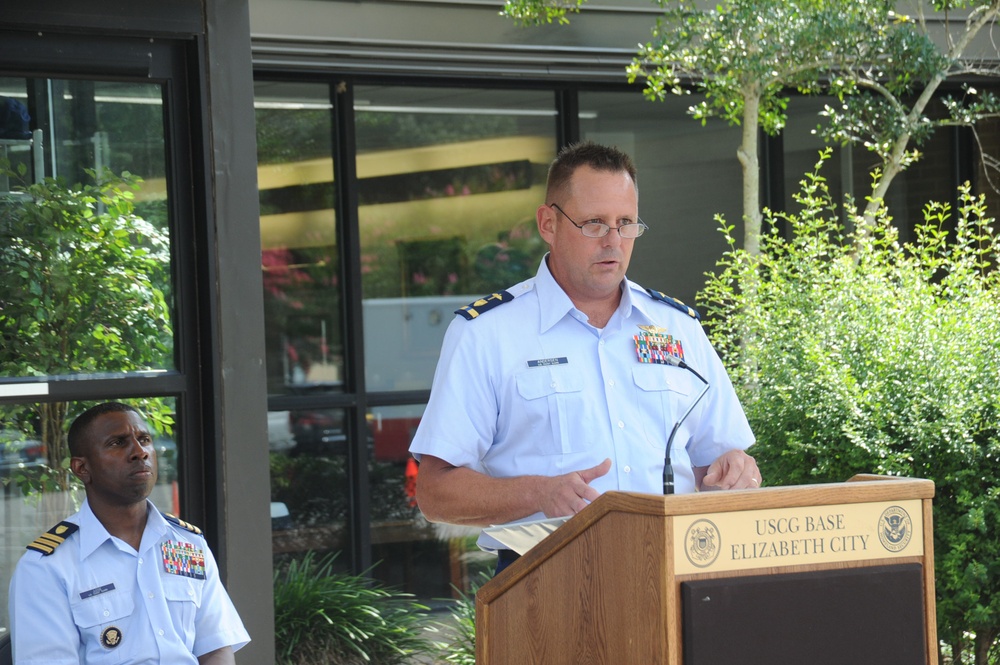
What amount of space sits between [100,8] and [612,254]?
2092 millimetres

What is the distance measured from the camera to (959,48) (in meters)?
7.04

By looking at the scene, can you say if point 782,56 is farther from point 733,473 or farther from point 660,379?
point 733,473

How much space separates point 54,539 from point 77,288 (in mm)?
1116

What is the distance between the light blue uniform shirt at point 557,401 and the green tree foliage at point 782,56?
11.9 feet

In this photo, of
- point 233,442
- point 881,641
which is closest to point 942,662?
point 233,442

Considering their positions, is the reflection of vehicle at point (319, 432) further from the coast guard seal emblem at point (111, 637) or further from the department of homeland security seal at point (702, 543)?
the department of homeland security seal at point (702, 543)

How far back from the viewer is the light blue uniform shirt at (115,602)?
10.1 ft

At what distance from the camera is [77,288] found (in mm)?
4043

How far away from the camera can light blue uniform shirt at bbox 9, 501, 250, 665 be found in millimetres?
3082

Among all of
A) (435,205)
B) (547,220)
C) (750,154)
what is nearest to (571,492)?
(547,220)

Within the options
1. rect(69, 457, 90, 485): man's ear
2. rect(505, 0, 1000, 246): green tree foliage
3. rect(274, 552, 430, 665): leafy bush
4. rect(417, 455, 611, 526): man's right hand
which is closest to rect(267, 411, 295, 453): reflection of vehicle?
rect(274, 552, 430, 665): leafy bush

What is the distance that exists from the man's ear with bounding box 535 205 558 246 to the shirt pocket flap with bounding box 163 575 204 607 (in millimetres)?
1399

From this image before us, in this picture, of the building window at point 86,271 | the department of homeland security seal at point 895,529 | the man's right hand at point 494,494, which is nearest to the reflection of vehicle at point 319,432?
the building window at point 86,271

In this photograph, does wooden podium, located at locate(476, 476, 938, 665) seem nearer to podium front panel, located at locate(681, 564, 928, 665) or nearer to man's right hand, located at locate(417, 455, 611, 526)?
podium front panel, located at locate(681, 564, 928, 665)
